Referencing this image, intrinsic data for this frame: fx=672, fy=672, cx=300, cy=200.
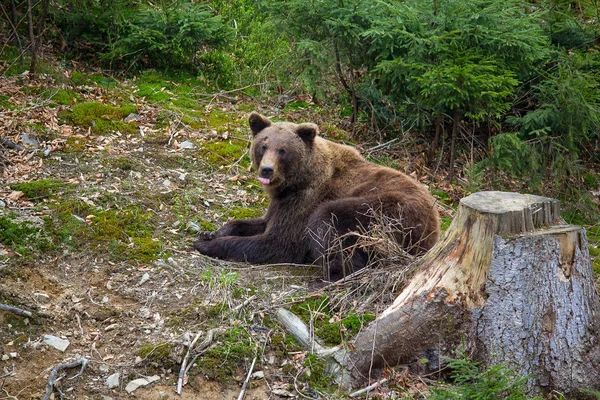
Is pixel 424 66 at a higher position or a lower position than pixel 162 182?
higher

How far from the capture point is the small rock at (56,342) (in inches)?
219

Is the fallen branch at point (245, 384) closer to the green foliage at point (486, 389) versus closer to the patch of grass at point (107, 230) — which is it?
the green foliage at point (486, 389)

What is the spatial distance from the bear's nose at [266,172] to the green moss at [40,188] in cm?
234

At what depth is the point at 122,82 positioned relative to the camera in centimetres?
1127

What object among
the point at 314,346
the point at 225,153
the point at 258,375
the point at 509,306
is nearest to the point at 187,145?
the point at 225,153

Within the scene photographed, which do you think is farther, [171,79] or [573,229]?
[171,79]

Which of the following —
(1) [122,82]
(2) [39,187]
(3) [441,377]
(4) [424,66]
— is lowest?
(3) [441,377]

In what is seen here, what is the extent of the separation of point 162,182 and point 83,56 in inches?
170

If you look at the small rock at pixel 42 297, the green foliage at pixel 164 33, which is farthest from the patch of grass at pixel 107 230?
the green foliage at pixel 164 33

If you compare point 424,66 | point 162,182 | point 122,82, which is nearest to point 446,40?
point 424,66

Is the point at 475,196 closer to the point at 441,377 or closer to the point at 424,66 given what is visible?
the point at 441,377

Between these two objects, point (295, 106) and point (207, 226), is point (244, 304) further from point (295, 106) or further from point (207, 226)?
point (295, 106)

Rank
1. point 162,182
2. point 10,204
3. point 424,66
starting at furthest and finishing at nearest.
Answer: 1. point 424,66
2. point 162,182
3. point 10,204

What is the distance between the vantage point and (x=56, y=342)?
5.60m
